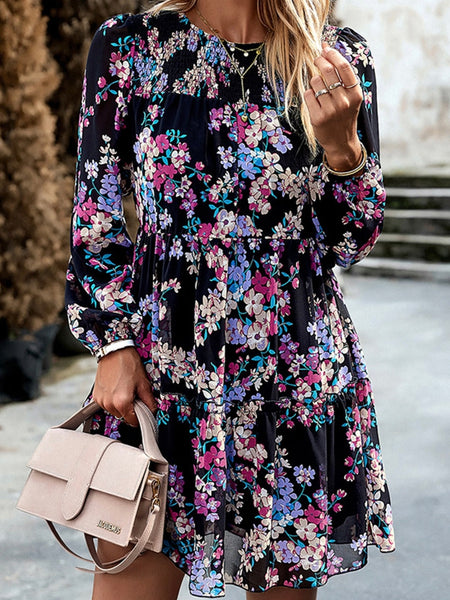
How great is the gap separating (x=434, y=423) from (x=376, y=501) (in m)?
3.23

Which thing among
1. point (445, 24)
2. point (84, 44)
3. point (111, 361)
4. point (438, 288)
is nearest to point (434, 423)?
point (84, 44)

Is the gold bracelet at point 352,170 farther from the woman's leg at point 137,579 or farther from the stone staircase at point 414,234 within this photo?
the stone staircase at point 414,234

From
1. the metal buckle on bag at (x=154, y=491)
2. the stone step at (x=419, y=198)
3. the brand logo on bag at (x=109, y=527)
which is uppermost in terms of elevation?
the metal buckle on bag at (x=154, y=491)

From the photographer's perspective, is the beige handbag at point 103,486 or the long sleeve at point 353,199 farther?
the long sleeve at point 353,199

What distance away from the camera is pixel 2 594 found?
3.01m

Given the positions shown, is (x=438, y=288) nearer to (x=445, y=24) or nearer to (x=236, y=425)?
(x=236, y=425)

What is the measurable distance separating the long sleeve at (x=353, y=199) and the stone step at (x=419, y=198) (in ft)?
29.3

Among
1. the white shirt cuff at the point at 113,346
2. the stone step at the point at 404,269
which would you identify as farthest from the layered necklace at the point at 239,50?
the stone step at the point at 404,269

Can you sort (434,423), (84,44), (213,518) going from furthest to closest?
(84,44) → (434,423) → (213,518)

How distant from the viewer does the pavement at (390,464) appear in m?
3.13

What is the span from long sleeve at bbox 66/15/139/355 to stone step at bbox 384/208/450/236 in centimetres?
887

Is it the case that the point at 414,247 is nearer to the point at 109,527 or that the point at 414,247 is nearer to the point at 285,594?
the point at 285,594

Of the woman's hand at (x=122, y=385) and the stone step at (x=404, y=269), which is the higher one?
the woman's hand at (x=122, y=385)

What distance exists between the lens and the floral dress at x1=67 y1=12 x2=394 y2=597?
5.26 feet
